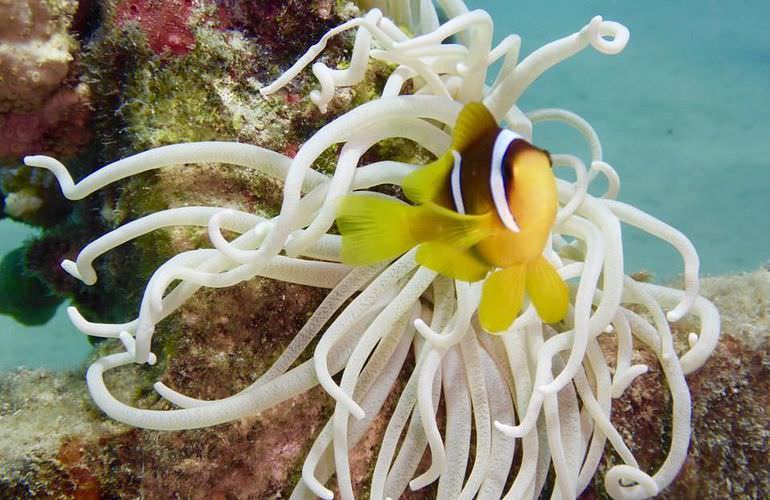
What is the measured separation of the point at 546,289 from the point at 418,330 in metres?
0.35

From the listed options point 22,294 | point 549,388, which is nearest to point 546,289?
point 549,388

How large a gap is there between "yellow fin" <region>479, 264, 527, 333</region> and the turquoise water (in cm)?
474

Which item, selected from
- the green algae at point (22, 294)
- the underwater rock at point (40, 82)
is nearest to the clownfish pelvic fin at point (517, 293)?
the underwater rock at point (40, 82)

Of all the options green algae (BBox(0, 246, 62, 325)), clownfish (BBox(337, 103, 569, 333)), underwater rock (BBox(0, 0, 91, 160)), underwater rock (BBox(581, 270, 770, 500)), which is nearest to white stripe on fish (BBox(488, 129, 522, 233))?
clownfish (BBox(337, 103, 569, 333))

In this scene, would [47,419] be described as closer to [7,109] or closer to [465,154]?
[7,109]

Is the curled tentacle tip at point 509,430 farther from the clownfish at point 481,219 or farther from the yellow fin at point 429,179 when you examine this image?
the yellow fin at point 429,179

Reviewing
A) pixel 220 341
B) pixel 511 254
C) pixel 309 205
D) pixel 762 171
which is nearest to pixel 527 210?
pixel 511 254

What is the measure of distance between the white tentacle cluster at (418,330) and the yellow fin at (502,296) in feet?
0.87

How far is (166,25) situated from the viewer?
1.46 m

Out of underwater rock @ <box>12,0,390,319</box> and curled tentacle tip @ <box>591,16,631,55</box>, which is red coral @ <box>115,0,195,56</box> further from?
curled tentacle tip @ <box>591,16,631,55</box>

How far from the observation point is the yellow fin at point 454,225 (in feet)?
2.49

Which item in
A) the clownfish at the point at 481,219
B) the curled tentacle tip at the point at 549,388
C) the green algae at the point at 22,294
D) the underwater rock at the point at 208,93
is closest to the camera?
the clownfish at the point at 481,219

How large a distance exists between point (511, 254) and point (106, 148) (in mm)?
1476

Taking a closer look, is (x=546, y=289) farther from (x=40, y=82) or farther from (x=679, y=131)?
(x=679, y=131)
